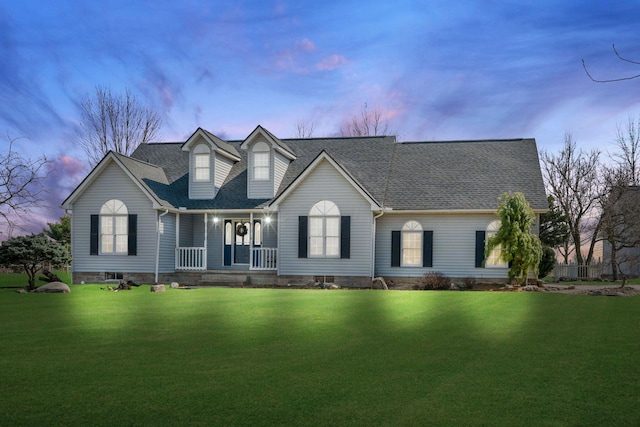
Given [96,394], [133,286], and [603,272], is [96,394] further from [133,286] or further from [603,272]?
[603,272]

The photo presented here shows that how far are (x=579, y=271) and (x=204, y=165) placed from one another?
23.3 meters

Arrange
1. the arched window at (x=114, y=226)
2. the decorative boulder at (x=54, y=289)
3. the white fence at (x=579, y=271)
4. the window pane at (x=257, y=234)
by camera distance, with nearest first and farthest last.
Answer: the decorative boulder at (x=54, y=289)
the arched window at (x=114, y=226)
the window pane at (x=257, y=234)
the white fence at (x=579, y=271)

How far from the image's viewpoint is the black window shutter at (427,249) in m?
→ 24.5

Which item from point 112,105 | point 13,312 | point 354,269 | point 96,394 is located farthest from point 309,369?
point 112,105

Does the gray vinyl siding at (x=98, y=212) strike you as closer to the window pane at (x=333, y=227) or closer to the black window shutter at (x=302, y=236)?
the black window shutter at (x=302, y=236)

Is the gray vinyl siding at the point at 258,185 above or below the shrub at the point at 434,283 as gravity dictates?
above

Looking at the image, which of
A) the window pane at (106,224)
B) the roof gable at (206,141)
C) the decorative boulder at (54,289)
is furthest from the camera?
the roof gable at (206,141)

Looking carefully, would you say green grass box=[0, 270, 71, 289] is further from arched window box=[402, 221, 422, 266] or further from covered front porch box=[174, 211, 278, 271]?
arched window box=[402, 221, 422, 266]

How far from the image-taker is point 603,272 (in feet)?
119

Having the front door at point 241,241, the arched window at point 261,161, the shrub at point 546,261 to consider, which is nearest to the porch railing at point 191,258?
the front door at point 241,241

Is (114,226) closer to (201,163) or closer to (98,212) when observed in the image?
(98,212)

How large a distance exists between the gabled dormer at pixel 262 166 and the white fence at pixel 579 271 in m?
18.1

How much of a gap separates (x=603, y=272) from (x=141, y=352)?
114 feet

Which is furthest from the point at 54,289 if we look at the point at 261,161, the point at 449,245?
the point at 449,245
